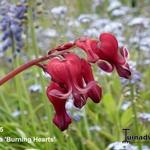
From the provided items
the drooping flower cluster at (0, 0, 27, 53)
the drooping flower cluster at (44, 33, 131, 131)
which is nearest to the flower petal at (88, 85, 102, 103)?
the drooping flower cluster at (44, 33, 131, 131)

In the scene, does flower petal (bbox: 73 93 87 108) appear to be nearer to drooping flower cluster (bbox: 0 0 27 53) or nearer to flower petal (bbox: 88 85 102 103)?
flower petal (bbox: 88 85 102 103)

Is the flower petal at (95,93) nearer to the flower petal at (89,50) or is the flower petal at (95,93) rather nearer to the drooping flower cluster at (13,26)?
the flower petal at (89,50)

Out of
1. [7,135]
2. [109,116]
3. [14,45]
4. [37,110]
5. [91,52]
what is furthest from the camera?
[37,110]

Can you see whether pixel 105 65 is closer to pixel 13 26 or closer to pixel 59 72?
pixel 59 72

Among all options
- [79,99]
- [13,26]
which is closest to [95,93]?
[79,99]

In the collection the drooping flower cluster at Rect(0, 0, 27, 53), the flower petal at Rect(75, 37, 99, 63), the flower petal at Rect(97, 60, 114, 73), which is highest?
the drooping flower cluster at Rect(0, 0, 27, 53)

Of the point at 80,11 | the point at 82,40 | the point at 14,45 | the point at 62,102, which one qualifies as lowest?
the point at 62,102

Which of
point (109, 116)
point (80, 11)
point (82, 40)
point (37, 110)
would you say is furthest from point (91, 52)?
point (80, 11)

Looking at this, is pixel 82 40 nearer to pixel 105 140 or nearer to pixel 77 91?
pixel 77 91
